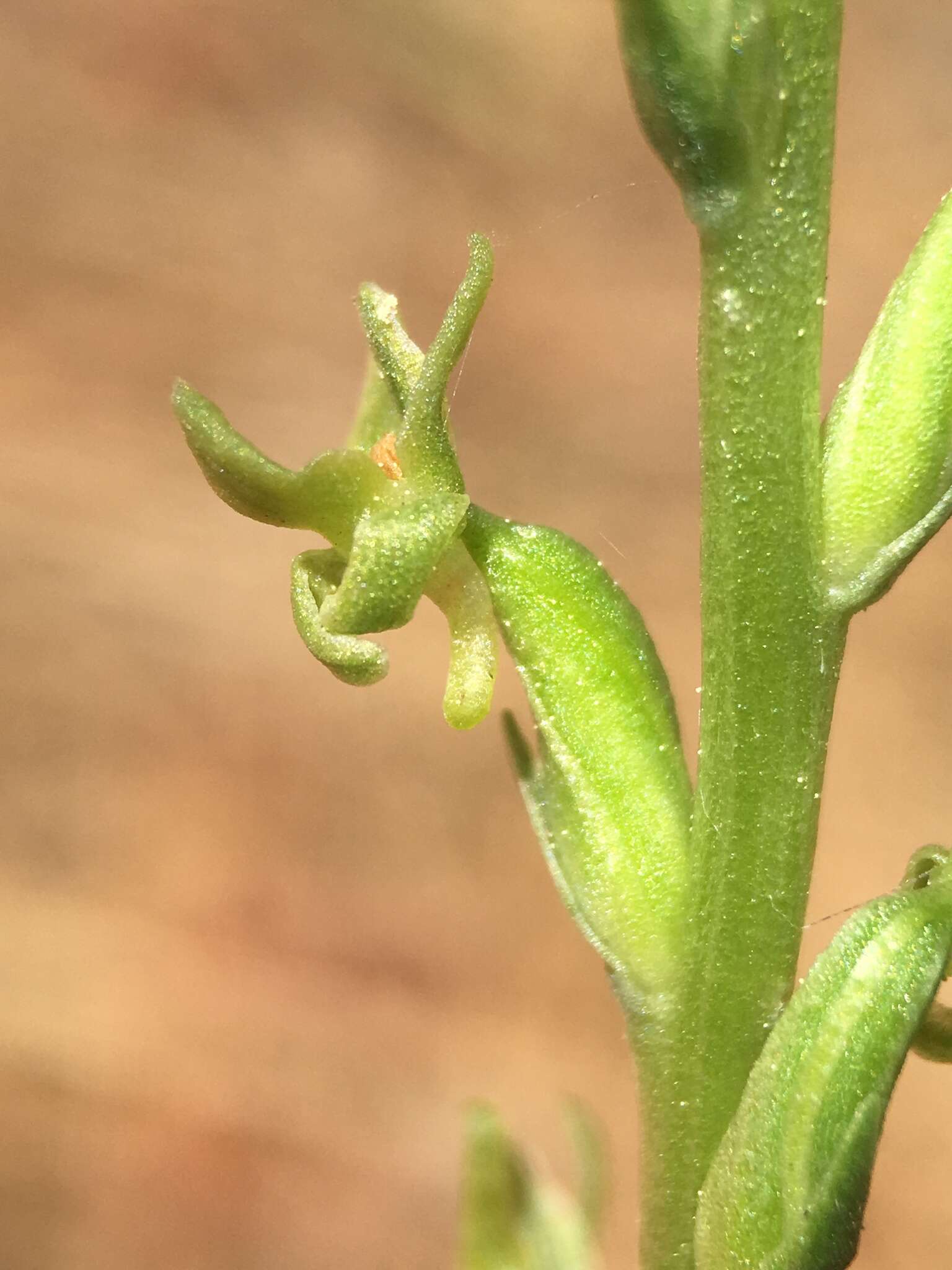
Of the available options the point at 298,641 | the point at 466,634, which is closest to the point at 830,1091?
the point at 466,634

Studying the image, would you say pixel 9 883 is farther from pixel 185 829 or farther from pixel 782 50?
pixel 782 50

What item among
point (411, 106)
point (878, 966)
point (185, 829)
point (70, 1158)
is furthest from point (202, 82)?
point (878, 966)

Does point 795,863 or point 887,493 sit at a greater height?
point 887,493

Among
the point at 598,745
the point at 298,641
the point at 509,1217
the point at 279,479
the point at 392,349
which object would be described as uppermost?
the point at 298,641

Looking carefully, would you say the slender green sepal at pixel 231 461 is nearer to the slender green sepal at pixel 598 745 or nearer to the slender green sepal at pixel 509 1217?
the slender green sepal at pixel 598 745

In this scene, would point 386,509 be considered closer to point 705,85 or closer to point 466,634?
point 466,634

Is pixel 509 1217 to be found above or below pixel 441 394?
below

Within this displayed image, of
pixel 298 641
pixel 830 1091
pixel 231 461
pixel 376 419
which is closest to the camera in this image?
pixel 830 1091
